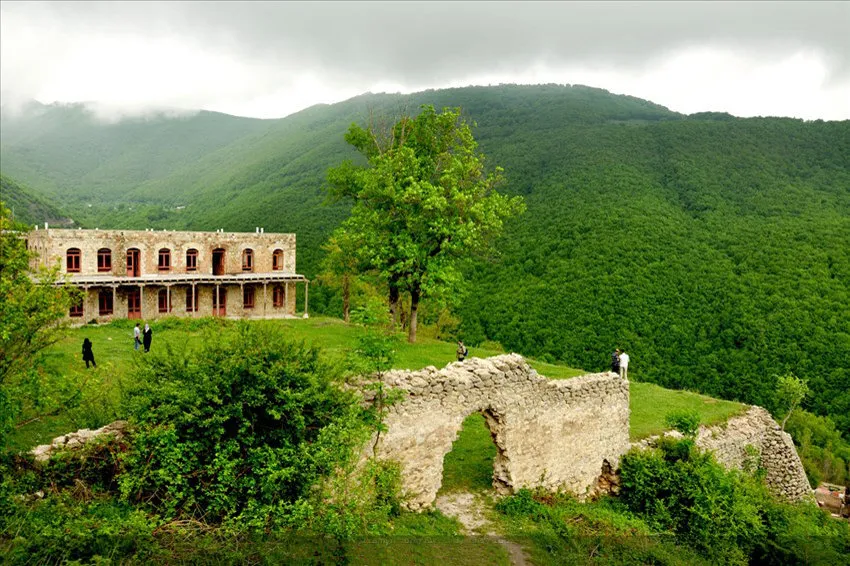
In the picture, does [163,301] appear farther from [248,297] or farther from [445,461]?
[445,461]

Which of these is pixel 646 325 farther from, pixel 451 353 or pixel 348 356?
pixel 348 356

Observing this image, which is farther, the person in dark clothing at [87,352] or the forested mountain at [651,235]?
the forested mountain at [651,235]

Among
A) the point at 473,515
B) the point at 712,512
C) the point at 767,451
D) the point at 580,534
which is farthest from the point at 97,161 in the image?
the point at 712,512

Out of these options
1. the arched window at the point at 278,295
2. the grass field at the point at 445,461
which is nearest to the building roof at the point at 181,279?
the arched window at the point at 278,295

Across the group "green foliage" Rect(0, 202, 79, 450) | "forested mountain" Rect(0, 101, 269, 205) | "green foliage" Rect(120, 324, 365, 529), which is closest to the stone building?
"green foliage" Rect(0, 202, 79, 450)

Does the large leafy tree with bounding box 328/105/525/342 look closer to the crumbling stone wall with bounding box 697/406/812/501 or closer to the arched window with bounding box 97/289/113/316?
the crumbling stone wall with bounding box 697/406/812/501

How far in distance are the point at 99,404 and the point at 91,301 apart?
23.8 m

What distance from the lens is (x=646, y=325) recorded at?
42094 millimetres

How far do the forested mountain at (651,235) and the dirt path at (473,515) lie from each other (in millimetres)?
14591

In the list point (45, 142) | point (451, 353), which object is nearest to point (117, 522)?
point (451, 353)

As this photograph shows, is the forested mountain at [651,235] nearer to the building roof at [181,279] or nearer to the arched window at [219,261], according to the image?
the building roof at [181,279]

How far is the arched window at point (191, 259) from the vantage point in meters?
34.6

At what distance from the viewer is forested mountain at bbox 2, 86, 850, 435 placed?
3931 centimetres

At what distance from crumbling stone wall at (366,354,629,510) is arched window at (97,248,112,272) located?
28.1m
